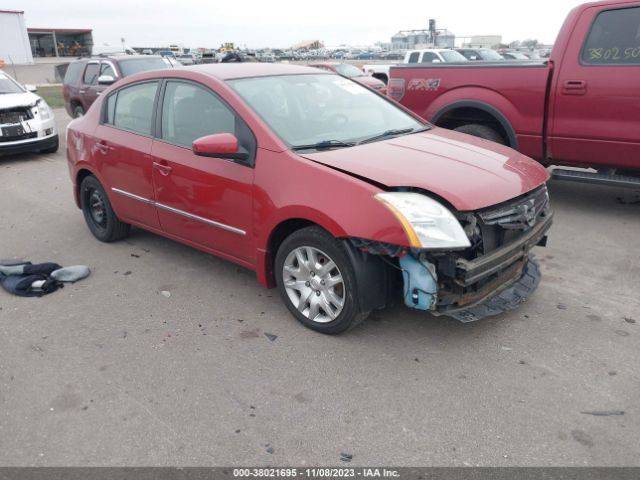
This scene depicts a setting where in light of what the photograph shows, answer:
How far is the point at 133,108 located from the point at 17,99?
21.1ft

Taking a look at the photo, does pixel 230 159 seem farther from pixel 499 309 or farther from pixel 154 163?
pixel 499 309

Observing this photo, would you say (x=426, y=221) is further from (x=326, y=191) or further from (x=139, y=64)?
(x=139, y=64)

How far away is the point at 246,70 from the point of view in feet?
15.2

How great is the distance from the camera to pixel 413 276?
3.33 m

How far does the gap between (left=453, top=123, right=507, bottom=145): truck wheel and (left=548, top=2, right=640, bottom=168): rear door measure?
0.69m

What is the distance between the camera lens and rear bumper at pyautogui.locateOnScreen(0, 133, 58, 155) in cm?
980

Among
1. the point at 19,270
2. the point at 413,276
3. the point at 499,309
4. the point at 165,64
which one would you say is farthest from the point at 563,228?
the point at 165,64

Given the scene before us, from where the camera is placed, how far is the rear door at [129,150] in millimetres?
4816

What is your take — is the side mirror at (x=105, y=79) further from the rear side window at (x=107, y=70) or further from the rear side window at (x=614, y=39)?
the rear side window at (x=614, y=39)

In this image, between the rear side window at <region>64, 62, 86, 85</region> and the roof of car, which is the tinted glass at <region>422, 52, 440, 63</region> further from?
the roof of car

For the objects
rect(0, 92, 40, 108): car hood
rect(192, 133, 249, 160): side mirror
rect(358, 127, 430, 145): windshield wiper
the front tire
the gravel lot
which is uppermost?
rect(192, 133, 249, 160): side mirror

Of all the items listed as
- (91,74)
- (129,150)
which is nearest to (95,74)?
(91,74)

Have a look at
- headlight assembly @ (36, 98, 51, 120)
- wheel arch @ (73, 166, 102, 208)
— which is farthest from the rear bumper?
wheel arch @ (73, 166, 102, 208)

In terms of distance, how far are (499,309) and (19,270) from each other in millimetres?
3818
